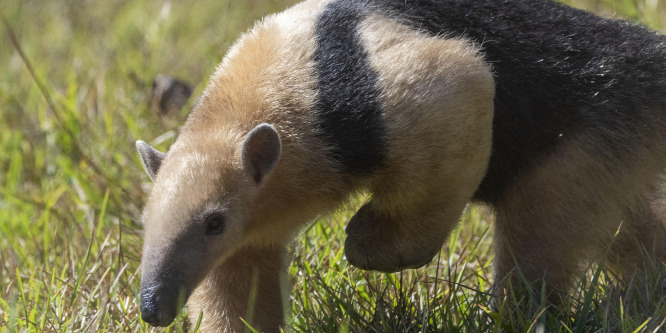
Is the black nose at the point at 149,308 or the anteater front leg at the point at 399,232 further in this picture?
the anteater front leg at the point at 399,232

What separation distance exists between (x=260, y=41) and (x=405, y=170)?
3.31 feet

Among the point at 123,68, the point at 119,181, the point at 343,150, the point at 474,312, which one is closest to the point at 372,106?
the point at 343,150

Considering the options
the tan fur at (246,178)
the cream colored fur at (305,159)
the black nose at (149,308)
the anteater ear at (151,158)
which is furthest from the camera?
the anteater ear at (151,158)

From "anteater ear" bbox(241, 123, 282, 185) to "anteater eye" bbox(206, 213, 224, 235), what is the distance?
10.7 inches

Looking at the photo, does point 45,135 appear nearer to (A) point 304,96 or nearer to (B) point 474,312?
(A) point 304,96

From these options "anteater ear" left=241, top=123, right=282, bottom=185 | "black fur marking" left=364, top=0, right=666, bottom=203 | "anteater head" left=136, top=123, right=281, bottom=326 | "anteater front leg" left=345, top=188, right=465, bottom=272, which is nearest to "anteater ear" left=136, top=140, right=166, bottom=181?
"anteater head" left=136, top=123, right=281, bottom=326

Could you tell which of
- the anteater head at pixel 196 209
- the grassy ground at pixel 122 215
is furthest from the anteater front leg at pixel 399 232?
the anteater head at pixel 196 209

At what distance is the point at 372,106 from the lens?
15.4 ft

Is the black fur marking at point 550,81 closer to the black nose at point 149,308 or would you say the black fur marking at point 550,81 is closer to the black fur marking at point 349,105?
the black fur marking at point 349,105

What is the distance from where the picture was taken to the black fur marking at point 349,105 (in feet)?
15.4

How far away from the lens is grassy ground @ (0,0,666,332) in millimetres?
4898

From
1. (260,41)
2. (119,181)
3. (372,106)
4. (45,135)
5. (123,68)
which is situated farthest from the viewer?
(123,68)

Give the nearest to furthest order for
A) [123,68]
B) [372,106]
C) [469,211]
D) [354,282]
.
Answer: [372,106] → [354,282] → [469,211] → [123,68]

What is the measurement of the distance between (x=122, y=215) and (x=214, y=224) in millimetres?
2654
